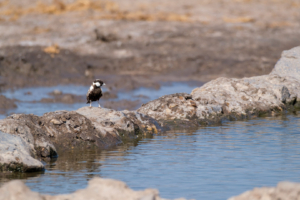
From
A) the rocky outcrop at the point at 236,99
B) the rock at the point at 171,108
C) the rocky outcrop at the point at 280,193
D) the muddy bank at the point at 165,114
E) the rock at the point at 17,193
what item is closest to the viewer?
the rocky outcrop at the point at 280,193

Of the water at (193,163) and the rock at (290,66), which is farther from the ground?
the rock at (290,66)

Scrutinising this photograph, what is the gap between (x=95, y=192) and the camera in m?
5.92

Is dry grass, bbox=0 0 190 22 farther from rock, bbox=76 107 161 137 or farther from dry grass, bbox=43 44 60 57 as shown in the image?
rock, bbox=76 107 161 137

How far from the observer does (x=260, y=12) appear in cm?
3666

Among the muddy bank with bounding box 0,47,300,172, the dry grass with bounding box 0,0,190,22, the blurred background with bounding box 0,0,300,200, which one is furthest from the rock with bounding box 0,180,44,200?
the dry grass with bounding box 0,0,190,22

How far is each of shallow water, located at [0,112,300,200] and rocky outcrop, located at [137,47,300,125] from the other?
114 cm

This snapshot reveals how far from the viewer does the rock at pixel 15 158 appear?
8.37 meters

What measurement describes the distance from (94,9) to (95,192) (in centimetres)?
3265

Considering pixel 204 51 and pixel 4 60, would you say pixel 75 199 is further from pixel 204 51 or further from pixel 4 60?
pixel 204 51

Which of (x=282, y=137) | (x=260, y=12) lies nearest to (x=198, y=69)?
(x=260, y=12)

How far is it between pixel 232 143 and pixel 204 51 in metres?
18.8

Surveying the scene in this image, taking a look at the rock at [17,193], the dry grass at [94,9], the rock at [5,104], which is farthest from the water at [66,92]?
the dry grass at [94,9]

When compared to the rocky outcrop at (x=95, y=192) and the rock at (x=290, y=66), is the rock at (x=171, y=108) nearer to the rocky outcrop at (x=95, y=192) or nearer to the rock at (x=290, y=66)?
the rock at (x=290, y=66)

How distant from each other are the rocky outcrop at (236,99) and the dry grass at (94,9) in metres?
17.8
